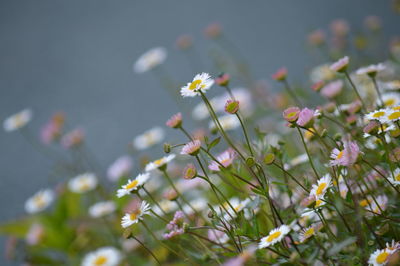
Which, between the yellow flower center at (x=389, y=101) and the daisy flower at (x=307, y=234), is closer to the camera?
the daisy flower at (x=307, y=234)

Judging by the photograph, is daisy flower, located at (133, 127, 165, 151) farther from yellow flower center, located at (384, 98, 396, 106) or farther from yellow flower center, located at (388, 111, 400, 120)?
yellow flower center, located at (388, 111, 400, 120)

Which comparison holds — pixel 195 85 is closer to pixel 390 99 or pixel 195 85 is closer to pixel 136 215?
pixel 136 215

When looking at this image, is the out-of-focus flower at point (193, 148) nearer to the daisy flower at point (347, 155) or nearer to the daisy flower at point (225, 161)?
the daisy flower at point (225, 161)

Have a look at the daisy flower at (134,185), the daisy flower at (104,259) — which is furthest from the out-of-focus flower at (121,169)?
the daisy flower at (134,185)

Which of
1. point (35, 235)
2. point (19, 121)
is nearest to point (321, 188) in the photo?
point (35, 235)

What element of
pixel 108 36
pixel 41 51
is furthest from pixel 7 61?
pixel 108 36

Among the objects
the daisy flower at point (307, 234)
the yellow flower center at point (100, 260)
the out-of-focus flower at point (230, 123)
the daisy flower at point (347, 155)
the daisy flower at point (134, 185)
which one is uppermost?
the out-of-focus flower at point (230, 123)

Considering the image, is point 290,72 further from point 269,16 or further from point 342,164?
point 342,164
